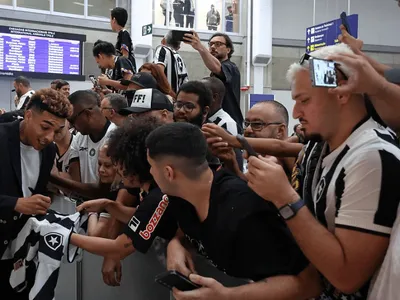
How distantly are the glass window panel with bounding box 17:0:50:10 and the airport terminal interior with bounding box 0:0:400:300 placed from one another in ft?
23.4

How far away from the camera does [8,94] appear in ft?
37.4

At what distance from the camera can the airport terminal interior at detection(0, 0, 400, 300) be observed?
1.51 metres

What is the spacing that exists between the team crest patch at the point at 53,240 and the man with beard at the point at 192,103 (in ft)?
3.91

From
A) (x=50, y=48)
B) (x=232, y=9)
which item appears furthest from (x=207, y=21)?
(x=50, y=48)

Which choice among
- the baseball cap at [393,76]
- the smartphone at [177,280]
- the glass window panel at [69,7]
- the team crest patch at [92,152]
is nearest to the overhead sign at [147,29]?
the glass window panel at [69,7]

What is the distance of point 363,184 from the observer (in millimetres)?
1486

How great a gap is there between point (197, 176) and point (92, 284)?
155 centimetres

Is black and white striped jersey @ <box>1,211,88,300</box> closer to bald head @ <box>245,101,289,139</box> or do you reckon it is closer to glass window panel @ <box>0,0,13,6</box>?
bald head @ <box>245,101,289,139</box>

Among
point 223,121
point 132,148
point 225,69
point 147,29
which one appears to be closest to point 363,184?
point 132,148

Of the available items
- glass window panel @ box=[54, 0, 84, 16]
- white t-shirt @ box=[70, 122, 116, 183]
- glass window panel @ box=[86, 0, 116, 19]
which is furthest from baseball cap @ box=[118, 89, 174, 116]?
glass window panel @ box=[86, 0, 116, 19]

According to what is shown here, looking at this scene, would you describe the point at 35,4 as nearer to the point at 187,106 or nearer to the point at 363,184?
the point at 187,106

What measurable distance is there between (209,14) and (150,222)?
13.4 m

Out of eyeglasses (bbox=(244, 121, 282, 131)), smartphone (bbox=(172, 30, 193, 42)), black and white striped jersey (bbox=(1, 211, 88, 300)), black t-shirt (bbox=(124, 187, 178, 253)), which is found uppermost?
smartphone (bbox=(172, 30, 193, 42))

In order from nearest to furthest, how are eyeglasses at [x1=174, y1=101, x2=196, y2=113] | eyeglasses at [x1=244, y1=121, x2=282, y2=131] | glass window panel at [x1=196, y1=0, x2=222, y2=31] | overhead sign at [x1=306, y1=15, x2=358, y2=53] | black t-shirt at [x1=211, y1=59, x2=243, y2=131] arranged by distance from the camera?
eyeglasses at [x1=244, y1=121, x2=282, y2=131]
eyeglasses at [x1=174, y1=101, x2=196, y2=113]
black t-shirt at [x1=211, y1=59, x2=243, y2=131]
overhead sign at [x1=306, y1=15, x2=358, y2=53]
glass window panel at [x1=196, y1=0, x2=222, y2=31]
